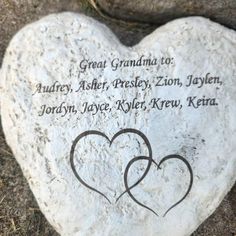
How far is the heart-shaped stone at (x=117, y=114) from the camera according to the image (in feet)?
5.82

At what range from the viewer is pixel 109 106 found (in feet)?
5.87

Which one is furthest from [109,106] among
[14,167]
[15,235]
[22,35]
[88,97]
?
[15,235]

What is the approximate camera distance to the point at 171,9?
1.93m

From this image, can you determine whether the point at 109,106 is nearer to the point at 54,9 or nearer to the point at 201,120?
the point at 201,120

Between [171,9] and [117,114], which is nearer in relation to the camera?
[117,114]

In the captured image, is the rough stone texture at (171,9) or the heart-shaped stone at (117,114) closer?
the heart-shaped stone at (117,114)

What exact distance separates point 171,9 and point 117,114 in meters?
0.44

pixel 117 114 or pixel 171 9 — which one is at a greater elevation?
pixel 171 9

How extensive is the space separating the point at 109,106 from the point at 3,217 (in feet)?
2.13

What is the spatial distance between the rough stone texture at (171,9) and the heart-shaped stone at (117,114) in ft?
0.47

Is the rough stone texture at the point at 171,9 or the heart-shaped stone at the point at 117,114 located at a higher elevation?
the rough stone texture at the point at 171,9

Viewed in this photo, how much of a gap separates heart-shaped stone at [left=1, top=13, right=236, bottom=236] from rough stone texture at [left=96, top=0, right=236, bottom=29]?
5.6 inches

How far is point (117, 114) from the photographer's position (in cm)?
178

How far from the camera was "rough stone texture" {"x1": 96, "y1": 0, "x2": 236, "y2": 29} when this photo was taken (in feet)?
6.27
